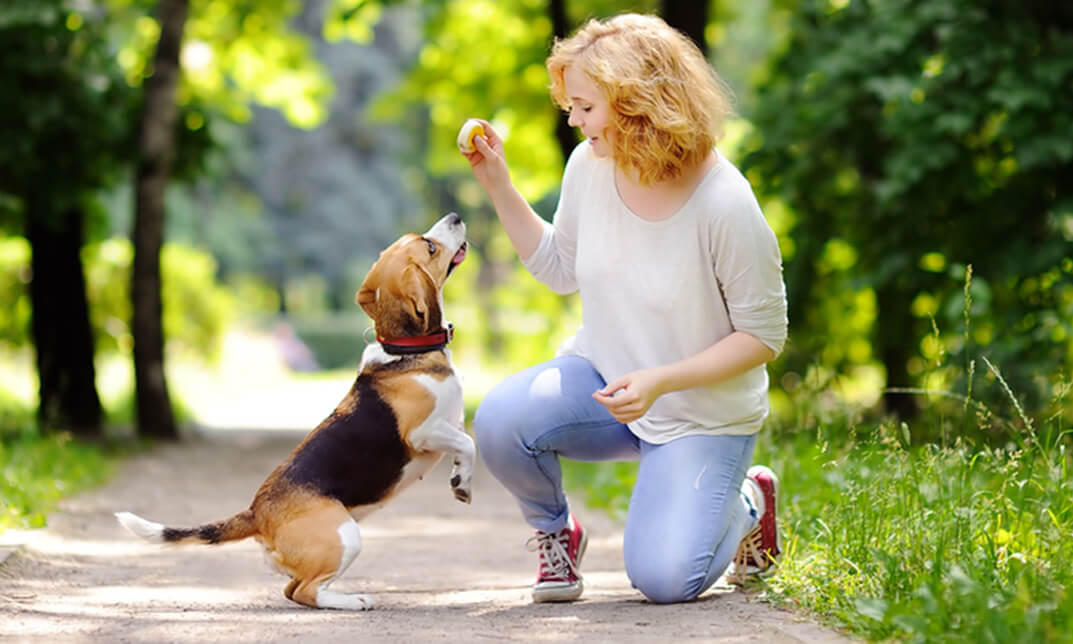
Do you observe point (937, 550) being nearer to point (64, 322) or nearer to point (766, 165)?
point (766, 165)

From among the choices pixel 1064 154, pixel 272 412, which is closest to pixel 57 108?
pixel 1064 154

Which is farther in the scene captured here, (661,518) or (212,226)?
(212,226)

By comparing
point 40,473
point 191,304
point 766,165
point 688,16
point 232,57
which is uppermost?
point 232,57

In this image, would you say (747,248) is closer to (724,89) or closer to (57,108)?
(724,89)

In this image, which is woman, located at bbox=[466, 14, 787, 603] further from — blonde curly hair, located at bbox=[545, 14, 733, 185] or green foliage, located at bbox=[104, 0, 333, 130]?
green foliage, located at bbox=[104, 0, 333, 130]

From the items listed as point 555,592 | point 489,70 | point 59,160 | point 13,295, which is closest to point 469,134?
point 555,592

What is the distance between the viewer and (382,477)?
405 centimetres

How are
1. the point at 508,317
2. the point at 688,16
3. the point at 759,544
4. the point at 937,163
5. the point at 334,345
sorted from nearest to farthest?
the point at 759,544 < the point at 937,163 < the point at 688,16 < the point at 508,317 < the point at 334,345

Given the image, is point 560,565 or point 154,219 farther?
point 154,219

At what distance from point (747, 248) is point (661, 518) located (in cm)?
95

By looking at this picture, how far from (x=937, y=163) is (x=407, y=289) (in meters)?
4.46

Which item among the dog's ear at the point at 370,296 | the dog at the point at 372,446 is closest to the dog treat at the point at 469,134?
the dog at the point at 372,446

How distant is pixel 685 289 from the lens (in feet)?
13.2

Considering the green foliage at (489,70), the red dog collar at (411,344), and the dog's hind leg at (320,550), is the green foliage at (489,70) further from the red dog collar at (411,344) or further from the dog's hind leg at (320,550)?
the dog's hind leg at (320,550)
